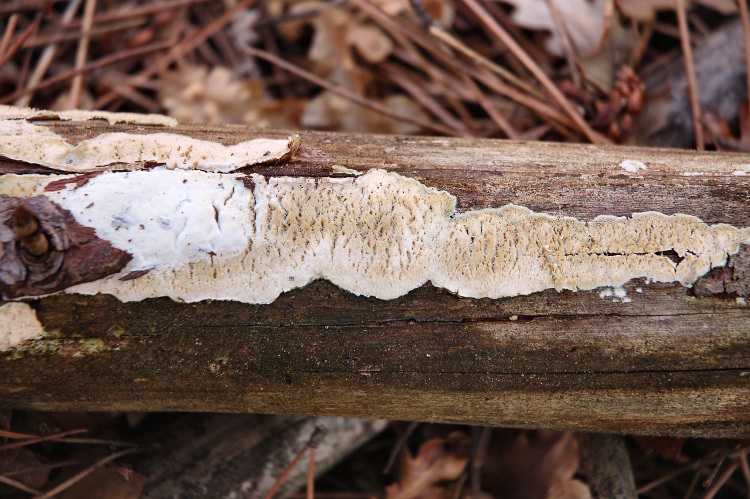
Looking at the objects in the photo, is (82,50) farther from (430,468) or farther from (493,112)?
(430,468)

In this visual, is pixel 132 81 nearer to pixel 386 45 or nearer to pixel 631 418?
pixel 386 45

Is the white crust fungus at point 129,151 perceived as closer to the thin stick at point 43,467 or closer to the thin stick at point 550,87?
the thin stick at point 43,467

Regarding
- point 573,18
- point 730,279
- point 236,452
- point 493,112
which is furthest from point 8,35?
point 730,279

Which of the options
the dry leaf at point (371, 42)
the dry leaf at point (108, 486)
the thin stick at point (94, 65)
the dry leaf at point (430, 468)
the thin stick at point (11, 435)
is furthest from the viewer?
the dry leaf at point (371, 42)

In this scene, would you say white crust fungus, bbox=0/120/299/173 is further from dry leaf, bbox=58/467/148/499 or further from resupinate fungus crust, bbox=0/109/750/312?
dry leaf, bbox=58/467/148/499

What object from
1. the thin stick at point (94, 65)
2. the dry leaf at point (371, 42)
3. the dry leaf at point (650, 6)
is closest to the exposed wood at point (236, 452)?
the thin stick at point (94, 65)

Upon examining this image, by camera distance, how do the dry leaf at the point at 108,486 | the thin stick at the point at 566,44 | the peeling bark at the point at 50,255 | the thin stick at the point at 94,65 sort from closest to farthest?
the peeling bark at the point at 50,255 → the dry leaf at the point at 108,486 → the thin stick at the point at 94,65 → the thin stick at the point at 566,44
